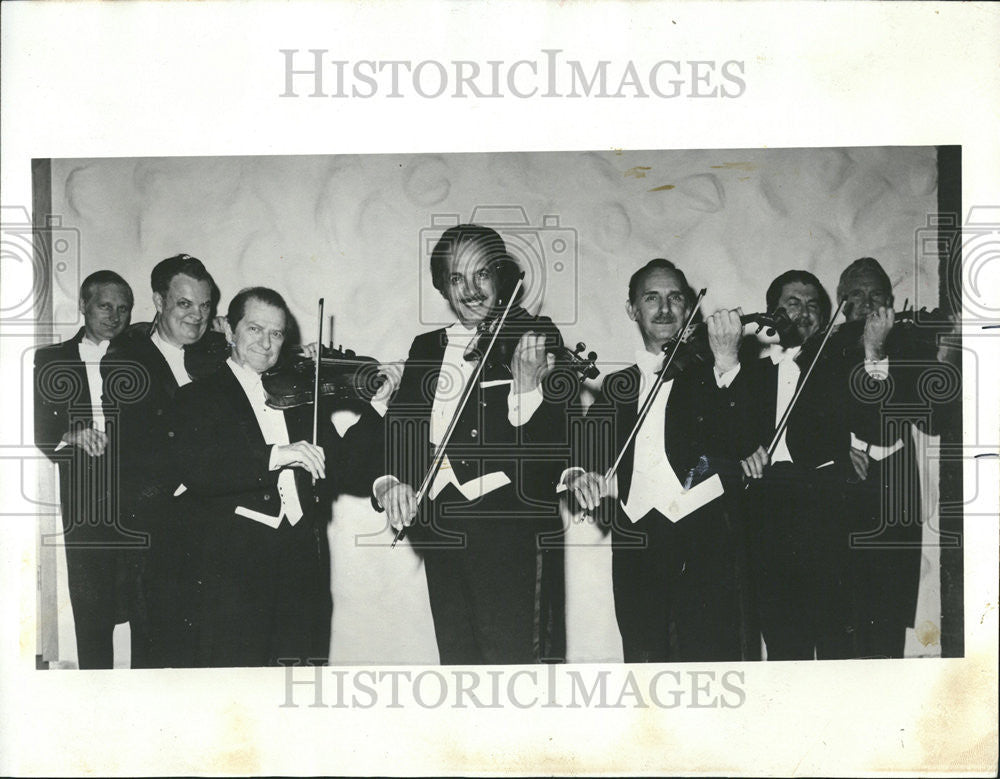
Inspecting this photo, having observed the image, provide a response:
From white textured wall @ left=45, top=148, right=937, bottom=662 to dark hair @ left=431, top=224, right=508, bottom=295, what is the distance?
4 centimetres

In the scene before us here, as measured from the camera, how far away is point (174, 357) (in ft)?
9.17

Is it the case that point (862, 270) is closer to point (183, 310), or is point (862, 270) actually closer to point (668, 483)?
point (668, 483)

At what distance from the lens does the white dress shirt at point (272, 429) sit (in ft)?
9.17

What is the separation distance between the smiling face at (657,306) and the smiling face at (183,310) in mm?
1225

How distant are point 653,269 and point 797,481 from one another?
0.74 meters

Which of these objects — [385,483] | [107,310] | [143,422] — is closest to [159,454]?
[143,422]

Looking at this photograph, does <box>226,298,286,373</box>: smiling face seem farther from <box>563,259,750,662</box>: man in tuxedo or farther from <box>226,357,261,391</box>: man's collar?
<box>563,259,750,662</box>: man in tuxedo

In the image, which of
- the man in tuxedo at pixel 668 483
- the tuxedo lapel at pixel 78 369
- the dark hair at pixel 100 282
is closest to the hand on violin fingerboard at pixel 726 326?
the man in tuxedo at pixel 668 483

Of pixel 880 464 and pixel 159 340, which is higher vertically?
pixel 159 340

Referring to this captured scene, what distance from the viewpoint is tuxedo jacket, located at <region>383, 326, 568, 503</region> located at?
9.15ft

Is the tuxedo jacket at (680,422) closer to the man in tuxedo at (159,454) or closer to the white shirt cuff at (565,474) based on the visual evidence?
the white shirt cuff at (565,474)

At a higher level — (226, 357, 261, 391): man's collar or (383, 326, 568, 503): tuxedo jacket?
Result: (226, 357, 261, 391): man's collar

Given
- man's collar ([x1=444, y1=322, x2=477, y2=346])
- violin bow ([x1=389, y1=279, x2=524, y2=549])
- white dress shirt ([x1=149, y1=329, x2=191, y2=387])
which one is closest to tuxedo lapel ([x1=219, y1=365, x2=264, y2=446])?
white dress shirt ([x1=149, y1=329, x2=191, y2=387])

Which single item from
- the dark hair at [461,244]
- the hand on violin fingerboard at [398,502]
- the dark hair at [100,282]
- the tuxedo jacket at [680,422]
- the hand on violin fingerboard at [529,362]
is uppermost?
the dark hair at [461,244]
